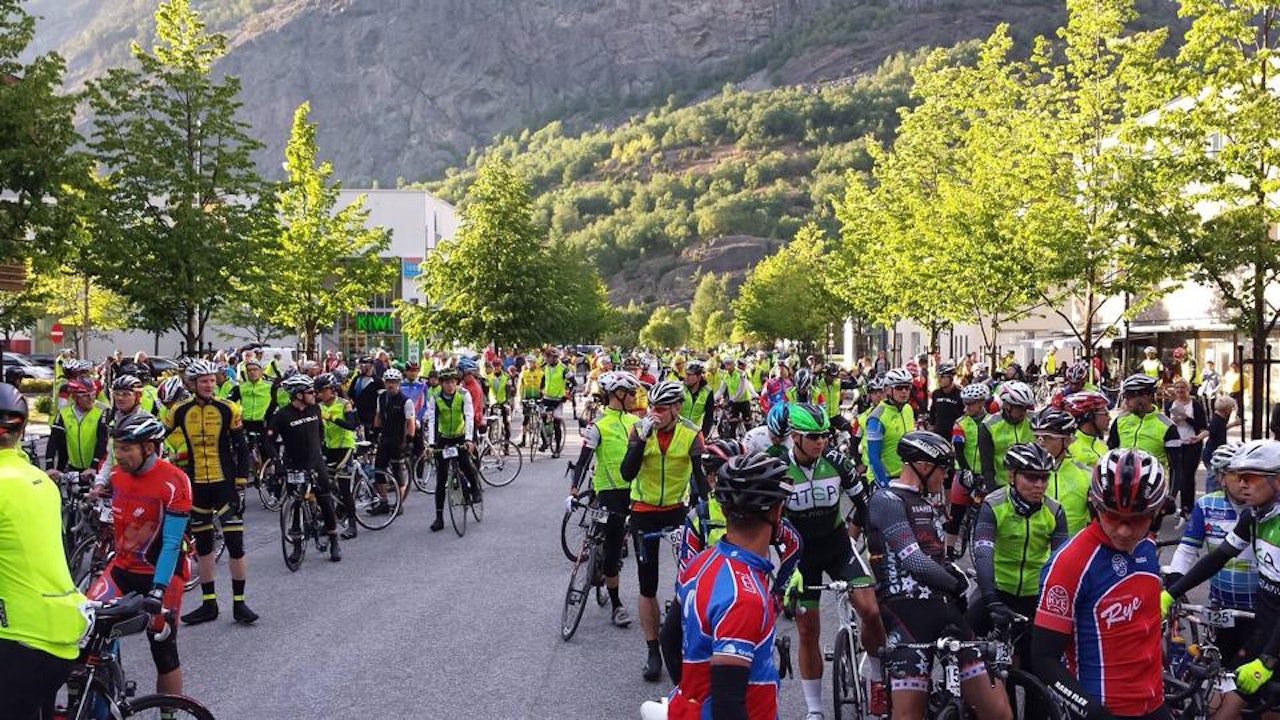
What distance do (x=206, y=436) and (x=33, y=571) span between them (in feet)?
18.2

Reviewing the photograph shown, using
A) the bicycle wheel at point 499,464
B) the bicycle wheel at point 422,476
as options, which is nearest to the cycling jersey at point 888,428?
the bicycle wheel at point 422,476

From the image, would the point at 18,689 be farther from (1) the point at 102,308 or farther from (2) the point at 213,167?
(1) the point at 102,308

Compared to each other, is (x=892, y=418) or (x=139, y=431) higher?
(x=139, y=431)

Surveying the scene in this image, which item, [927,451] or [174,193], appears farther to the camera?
[174,193]

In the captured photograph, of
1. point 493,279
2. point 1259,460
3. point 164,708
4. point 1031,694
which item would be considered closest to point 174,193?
point 493,279

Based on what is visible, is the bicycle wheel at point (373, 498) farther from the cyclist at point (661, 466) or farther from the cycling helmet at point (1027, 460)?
the cycling helmet at point (1027, 460)

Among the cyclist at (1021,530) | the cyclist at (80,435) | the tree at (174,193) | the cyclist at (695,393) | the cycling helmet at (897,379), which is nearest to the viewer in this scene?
the cyclist at (1021,530)

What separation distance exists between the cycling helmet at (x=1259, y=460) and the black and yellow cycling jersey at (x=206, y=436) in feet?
24.4

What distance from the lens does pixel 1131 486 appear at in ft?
13.3

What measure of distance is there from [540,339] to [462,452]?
29300mm

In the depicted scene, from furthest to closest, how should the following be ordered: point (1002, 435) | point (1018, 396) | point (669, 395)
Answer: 1. point (1002, 435)
2. point (1018, 396)
3. point (669, 395)

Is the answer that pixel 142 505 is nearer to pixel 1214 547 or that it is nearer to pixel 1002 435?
pixel 1214 547

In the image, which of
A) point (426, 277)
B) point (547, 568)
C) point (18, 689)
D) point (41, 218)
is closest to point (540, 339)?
point (426, 277)

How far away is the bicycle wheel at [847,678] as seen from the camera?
253 inches
